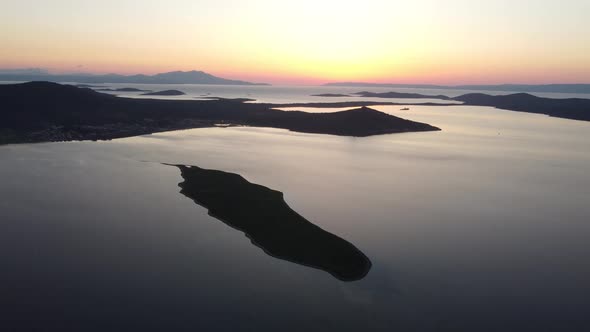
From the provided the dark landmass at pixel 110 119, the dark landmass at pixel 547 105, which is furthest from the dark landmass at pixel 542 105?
the dark landmass at pixel 110 119

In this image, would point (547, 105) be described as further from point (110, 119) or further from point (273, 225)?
point (273, 225)

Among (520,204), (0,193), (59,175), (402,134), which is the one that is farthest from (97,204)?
(402,134)

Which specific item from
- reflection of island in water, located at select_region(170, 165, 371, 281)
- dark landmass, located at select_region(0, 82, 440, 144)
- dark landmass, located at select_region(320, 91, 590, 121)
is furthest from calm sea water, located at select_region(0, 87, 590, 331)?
dark landmass, located at select_region(320, 91, 590, 121)

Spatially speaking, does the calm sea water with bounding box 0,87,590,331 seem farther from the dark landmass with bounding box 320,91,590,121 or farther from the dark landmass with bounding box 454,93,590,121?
the dark landmass with bounding box 454,93,590,121

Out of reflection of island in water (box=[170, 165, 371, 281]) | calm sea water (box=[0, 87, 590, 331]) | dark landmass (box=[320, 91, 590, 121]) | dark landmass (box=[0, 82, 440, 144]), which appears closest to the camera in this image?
calm sea water (box=[0, 87, 590, 331])

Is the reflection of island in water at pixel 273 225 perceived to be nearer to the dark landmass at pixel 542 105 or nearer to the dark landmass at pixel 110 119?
the dark landmass at pixel 110 119

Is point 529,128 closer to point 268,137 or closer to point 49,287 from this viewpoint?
point 268,137
